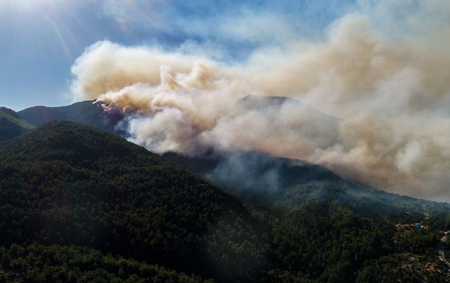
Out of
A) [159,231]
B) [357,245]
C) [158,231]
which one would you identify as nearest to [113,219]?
[158,231]

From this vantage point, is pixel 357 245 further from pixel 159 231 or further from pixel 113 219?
pixel 113 219

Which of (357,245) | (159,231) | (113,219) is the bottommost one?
(159,231)

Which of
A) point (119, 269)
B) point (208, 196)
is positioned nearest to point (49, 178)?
point (119, 269)

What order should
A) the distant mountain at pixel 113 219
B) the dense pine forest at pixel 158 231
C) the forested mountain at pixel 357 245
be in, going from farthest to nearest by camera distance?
1. the forested mountain at pixel 357 245
2. the dense pine forest at pixel 158 231
3. the distant mountain at pixel 113 219

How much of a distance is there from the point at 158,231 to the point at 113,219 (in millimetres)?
20598

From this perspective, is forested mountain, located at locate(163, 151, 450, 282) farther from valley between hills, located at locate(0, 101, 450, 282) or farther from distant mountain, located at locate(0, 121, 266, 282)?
distant mountain, located at locate(0, 121, 266, 282)

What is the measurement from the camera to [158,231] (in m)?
125

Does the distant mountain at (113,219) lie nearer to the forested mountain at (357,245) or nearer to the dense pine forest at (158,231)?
the dense pine forest at (158,231)

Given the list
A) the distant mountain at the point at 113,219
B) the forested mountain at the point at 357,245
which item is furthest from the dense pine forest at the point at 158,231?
the forested mountain at the point at 357,245

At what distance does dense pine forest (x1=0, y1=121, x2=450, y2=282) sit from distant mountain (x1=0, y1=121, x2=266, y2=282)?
0.46m

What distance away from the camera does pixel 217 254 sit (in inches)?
4961

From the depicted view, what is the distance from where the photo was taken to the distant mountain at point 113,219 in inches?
3979

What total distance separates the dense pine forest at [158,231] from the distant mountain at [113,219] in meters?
0.46

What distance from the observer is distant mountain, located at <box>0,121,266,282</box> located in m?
101
